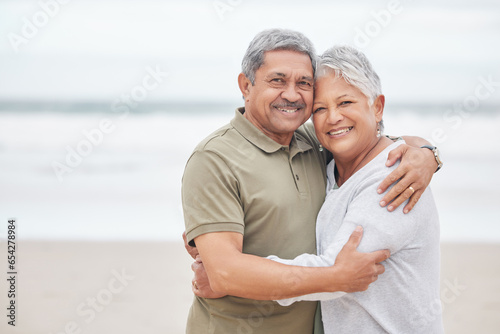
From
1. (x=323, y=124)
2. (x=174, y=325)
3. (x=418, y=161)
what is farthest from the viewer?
(x=174, y=325)

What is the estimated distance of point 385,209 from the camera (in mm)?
2096

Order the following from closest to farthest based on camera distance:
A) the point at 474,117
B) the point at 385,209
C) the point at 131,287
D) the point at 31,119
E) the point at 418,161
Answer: the point at 385,209 → the point at 418,161 → the point at 131,287 → the point at 474,117 → the point at 31,119

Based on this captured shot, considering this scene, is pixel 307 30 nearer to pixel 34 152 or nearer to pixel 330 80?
pixel 34 152

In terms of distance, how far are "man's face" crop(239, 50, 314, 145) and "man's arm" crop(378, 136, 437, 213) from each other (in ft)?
1.50

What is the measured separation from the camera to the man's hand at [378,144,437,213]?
210cm

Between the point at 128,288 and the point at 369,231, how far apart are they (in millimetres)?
3643

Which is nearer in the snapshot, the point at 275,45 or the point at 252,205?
the point at 252,205

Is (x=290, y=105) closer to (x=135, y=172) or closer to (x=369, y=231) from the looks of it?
(x=369, y=231)

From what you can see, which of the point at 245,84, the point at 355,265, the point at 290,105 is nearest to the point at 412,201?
the point at 355,265

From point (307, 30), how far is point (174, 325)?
13.9 meters

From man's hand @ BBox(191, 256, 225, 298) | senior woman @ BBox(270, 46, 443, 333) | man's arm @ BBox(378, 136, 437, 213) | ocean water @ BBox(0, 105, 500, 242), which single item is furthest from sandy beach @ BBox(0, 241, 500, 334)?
man's arm @ BBox(378, 136, 437, 213)

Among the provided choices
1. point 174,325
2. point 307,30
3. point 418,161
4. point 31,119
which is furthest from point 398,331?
point 307,30

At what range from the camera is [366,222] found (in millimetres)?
2068

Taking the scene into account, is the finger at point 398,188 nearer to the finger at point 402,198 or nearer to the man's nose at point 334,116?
the finger at point 402,198
